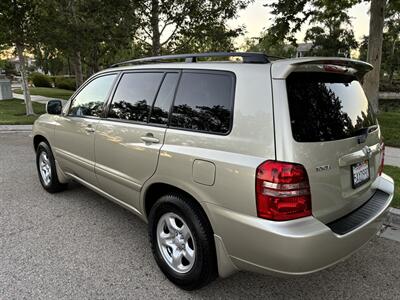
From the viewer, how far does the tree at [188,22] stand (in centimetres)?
1130

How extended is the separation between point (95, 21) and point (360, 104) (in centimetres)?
1064

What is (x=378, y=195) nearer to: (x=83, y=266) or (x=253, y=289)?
(x=253, y=289)

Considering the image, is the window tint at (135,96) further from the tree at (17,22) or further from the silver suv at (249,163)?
the tree at (17,22)

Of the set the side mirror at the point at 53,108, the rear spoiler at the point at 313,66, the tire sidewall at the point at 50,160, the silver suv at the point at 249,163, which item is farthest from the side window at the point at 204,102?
the tire sidewall at the point at 50,160

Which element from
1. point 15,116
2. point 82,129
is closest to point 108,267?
point 82,129

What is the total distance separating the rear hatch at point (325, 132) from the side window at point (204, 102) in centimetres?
38

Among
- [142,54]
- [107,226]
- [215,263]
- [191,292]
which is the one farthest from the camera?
[142,54]

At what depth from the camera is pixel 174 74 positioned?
290cm

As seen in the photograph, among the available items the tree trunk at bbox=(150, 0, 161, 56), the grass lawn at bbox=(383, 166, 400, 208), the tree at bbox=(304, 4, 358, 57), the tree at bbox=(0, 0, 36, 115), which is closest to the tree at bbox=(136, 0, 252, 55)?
the tree trunk at bbox=(150, 0, 161, 56)

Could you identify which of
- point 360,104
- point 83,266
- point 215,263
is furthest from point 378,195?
point 83,266

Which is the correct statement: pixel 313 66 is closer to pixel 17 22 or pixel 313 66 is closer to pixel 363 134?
pixel 363 134

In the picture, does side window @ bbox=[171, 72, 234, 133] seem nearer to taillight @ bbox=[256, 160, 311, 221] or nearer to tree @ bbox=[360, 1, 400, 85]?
taillight @ bbox=[256, 160, 311, 221]

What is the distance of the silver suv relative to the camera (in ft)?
6.99

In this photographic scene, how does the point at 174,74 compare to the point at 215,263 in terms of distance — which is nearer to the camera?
the point at 215,263
